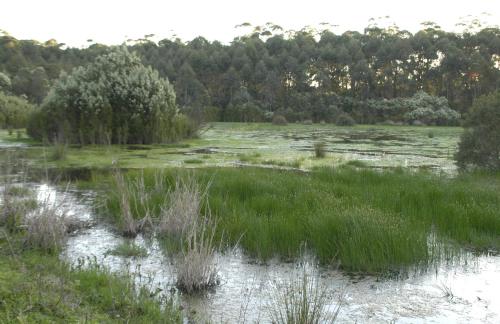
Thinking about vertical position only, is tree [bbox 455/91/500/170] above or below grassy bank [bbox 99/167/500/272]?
above

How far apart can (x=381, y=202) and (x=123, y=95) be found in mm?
13953

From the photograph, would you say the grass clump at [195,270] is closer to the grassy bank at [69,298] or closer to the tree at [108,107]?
the grassy bank at [69,298]

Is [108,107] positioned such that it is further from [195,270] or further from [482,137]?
[195,270]

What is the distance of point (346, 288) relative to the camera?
566 cm

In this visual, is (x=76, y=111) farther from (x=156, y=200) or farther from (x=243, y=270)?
(x=243, y=270)

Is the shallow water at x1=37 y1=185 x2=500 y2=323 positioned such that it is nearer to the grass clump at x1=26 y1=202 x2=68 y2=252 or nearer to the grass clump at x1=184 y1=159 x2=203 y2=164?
the grass clump at x1=26 y1=202 x2=68 y2=252

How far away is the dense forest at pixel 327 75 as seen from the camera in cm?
5553

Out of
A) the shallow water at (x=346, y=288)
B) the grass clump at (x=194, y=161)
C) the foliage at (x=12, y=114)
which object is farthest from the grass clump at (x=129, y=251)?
the foliage at (x=12, y=114)

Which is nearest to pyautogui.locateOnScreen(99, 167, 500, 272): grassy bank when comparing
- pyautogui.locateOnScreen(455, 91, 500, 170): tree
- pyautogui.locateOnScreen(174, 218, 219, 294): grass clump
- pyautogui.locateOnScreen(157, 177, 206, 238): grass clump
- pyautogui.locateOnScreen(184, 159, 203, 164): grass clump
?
pyautogui.locateOnScreen(157, 177, 206, 238): grass clump

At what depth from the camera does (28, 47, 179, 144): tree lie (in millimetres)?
19656

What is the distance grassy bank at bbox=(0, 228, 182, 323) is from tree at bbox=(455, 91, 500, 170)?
10.0 meters

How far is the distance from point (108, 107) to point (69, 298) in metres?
16.0

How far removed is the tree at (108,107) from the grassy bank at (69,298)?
14.3 meters

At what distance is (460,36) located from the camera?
6788 centimetres
